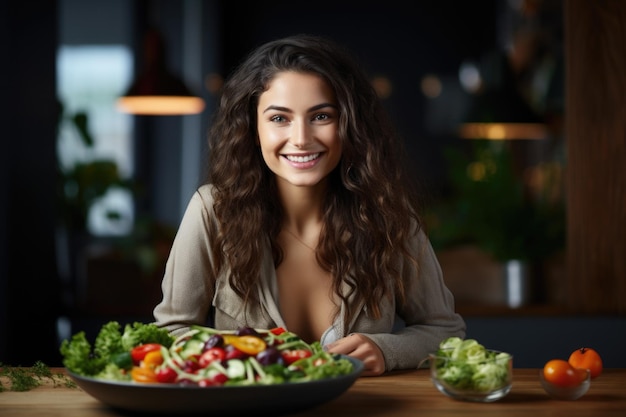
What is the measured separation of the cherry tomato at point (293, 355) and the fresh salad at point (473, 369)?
0.24 m

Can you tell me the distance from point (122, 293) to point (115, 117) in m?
5.01

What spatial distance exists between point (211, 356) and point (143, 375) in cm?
12

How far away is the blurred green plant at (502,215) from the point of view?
4.26 meters

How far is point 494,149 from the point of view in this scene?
198 inches

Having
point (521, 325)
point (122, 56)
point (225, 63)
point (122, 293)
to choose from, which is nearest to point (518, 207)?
point (521, 325)

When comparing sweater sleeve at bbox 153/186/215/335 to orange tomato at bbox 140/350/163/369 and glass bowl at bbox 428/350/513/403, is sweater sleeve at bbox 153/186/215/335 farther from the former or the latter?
glass bowl at bbox 428/350/513/403

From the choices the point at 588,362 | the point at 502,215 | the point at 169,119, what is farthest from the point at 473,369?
the point at 169,119

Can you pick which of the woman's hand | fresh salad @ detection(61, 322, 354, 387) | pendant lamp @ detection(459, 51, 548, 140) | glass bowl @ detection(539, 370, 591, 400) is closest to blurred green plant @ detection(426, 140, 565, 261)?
pendant lamp @ detection(459, 51, 548, 140)

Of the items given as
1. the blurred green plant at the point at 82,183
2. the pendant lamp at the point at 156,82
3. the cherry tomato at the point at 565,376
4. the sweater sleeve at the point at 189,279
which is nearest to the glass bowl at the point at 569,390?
the cherry tomato at the point at 565,376

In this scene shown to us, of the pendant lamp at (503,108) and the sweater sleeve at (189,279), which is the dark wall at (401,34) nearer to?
the pendant lamp at (503,108)

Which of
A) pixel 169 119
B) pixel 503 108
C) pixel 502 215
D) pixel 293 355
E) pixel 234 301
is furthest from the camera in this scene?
pixel 169 119

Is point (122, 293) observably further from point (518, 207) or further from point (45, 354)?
point (518, 207)

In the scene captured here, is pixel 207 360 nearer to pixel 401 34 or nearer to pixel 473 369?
pixel 473 369

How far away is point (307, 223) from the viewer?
257 centimetres
